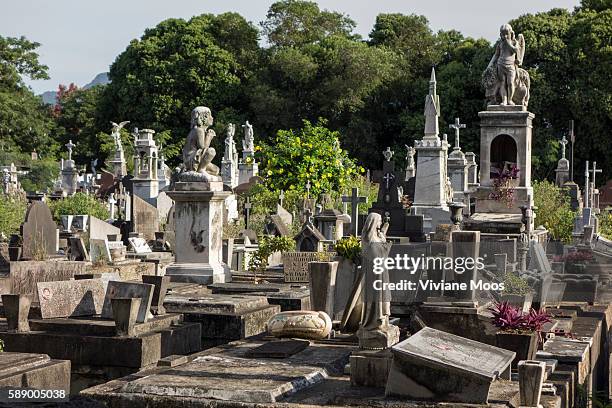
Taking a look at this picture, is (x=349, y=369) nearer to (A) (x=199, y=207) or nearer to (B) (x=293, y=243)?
(A) (x=199, y=207)

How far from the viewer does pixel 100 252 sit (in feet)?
51.9

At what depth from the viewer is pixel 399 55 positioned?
55844 mm

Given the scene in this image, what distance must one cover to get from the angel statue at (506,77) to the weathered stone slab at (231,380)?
1526 cm

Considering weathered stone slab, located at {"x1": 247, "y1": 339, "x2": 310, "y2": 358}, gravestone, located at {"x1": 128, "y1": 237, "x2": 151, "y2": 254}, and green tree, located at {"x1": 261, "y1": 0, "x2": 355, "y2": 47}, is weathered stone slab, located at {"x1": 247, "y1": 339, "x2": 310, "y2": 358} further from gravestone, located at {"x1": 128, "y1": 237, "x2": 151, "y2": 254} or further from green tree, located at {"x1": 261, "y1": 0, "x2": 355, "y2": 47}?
green tree, located at {"x1": 261, "y1": 0, "x2": 355, "y2": 47}

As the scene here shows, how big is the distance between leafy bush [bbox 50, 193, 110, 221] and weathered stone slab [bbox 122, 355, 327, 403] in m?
21.6

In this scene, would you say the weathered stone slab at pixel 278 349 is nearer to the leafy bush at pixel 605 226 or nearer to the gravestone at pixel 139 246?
the gravestone at pixel 139 246

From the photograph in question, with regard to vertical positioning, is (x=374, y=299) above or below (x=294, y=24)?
below

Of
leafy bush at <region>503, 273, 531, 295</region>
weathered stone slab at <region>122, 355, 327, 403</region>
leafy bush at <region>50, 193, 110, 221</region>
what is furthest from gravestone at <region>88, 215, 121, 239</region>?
weathered stone slab at <region>122, 355, 327, 403</region>

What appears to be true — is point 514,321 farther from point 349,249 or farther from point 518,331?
point 349,249

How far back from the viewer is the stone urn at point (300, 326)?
1002 cm

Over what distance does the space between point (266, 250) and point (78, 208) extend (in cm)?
1470

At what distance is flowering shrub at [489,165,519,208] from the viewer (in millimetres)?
22031


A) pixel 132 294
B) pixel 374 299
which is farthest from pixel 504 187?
pixel 374 299

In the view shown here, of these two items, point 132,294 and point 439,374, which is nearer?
point 439,374
